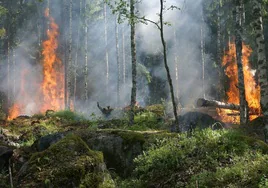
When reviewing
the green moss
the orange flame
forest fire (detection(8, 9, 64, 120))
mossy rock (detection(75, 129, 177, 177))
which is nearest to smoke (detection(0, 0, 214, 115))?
forest fire (detection(8, 9, 64, 120))

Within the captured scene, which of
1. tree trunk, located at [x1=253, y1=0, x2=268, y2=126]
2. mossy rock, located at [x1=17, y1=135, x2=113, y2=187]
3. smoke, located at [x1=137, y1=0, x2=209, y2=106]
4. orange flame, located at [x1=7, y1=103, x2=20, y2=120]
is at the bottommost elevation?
orange flame, located at [x1=7, y1=103, x2=20, y2=120]

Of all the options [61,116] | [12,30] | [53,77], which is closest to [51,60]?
[53,77]

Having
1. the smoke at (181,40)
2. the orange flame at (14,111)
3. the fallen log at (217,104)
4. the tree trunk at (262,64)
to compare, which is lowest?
the orange flame at (14,111)

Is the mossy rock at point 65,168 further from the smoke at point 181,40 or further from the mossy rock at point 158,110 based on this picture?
the smoke at point 181,40

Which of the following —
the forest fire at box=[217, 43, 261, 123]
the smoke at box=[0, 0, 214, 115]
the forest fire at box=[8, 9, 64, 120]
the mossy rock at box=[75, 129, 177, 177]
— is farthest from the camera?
the smoke at box=[0, 0, 214, 115]

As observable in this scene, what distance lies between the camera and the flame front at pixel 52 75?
37.3 m

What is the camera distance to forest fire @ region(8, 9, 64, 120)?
37.2m

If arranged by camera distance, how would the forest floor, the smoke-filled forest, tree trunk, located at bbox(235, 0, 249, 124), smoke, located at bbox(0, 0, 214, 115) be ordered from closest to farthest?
the forest floor, the smoke-filled forest, tree trunk, located at bbox(235, 0, 249, 124), smoke, located at bbox(0, 0, 214, 115)

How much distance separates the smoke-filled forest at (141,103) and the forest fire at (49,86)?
0.45 feet

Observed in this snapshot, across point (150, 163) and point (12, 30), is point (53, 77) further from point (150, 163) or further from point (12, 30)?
point (150, 163)

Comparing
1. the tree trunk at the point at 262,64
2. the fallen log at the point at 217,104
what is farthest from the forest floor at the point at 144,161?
the fallen log at the point at 217,104

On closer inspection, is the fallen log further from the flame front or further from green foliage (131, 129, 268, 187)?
the flame front

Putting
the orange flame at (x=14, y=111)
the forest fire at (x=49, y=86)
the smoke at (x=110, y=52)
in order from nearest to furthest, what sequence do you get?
the orange flame at (x=14, y=111) → the forest fire at (x=49, y=86) → the smoke at (x=110, y=52)

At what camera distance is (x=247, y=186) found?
5039 mm
